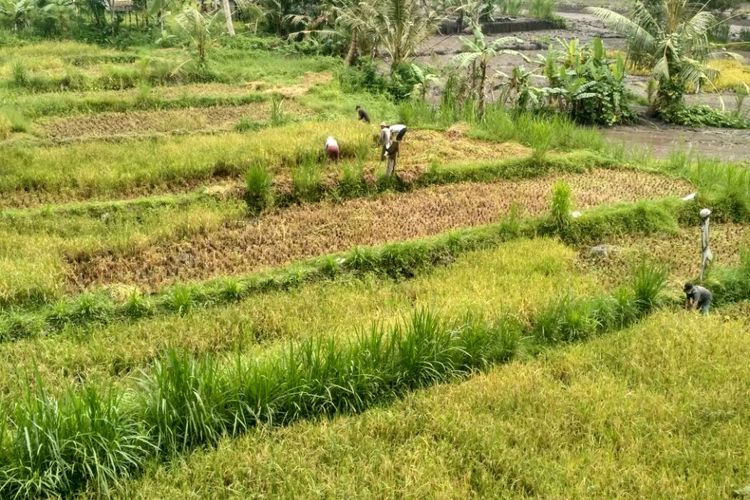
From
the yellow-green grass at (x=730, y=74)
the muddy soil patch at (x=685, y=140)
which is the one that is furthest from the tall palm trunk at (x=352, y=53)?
the yellow-green grass at (x=730, y=74)

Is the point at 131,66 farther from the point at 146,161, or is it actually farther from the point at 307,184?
the point at 307,184

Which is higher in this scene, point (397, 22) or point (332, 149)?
point (397, 22)

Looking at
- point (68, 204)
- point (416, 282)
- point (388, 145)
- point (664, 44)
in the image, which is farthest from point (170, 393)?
point (664, 44)

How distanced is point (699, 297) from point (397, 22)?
964 cm

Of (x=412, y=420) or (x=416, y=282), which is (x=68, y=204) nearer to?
(x=416, y=282)

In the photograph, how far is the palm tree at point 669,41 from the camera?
13.0 m

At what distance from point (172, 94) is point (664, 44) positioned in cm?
943

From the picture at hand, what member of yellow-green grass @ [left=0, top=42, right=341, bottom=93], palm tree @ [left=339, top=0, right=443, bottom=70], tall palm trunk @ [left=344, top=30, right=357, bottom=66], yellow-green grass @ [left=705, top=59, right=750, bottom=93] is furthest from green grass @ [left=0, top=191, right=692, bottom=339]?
yellow-green grass @ [left=705, top=59, right=750, bottom=93]

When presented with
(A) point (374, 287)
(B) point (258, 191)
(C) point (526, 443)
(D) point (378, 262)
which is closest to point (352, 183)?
(B) point (258, 191)

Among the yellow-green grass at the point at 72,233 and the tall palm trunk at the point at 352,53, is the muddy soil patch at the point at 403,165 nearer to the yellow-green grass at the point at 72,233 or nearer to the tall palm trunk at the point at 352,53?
the yellow-green grass at the point at 72,233

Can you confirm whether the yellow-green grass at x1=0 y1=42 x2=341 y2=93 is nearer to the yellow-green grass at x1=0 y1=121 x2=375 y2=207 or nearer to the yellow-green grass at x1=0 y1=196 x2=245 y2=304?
the yellow-green grass at x1=0 y1=121 x2=375 y2=207

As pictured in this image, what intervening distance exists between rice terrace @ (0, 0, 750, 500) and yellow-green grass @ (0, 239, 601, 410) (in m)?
0.03

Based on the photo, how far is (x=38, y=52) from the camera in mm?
15180

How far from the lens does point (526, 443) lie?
3957 millimetres
